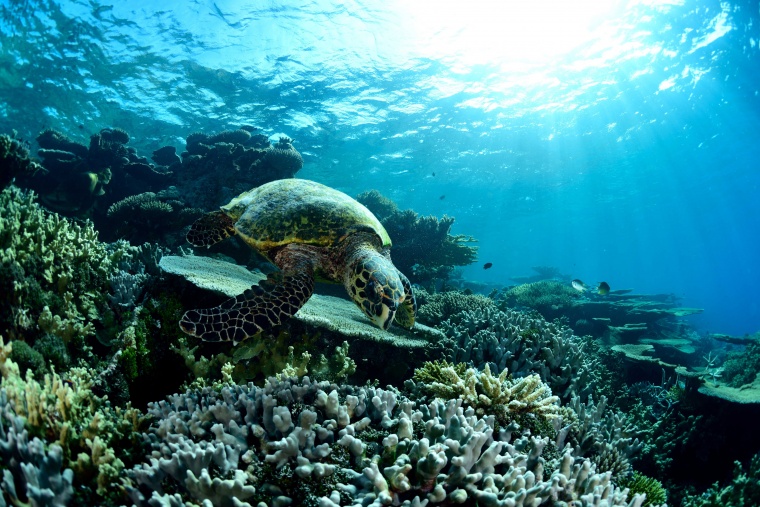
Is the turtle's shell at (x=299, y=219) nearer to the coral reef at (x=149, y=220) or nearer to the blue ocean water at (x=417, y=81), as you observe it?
the coral reef at (x=149, y=220)

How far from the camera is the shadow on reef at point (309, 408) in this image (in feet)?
5.83

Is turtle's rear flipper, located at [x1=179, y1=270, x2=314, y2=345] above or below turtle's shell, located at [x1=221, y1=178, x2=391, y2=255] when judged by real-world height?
below

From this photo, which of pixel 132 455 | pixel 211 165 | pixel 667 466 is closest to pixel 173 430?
pixel 132 455

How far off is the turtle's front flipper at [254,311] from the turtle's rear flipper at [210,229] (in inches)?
92.2

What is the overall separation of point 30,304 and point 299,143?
90.0 ft

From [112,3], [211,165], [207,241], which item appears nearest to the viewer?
[207,241]

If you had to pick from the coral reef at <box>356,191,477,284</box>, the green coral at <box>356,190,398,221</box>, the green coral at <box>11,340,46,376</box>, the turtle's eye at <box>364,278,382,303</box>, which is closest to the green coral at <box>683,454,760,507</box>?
the turtle's eye at <box>364,278,382,303</box>

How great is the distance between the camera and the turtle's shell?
15.4ft

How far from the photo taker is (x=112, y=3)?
52.6 feet

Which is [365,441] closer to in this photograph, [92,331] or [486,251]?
[92,331]

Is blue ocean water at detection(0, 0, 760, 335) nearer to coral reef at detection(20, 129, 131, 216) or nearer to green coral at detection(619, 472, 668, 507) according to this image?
coral reef at detection(20, 129, 131, 216)

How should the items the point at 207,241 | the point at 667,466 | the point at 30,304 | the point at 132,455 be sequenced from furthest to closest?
the point at 207,241 < the point at 667,466 < the point at 30,304 < the point at 132,455

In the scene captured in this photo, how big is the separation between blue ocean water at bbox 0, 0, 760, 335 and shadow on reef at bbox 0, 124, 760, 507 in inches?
588

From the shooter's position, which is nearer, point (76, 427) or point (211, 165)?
point (76, 427)
